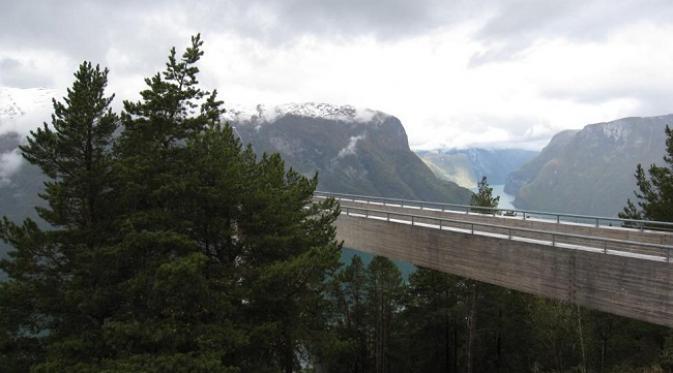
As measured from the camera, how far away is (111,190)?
50.0 ft

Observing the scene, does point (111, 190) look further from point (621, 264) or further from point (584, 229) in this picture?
point (584, 229)

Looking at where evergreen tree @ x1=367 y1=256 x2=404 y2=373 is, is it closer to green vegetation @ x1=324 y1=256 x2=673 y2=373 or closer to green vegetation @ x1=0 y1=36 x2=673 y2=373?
green vegetation @ x1=324 y1=256 x2=673 y2=373

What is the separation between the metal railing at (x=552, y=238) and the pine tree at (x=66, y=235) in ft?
45.7

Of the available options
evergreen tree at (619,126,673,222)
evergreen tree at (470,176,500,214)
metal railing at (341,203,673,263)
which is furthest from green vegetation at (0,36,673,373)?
evergreen tree at (470,176,500,214)

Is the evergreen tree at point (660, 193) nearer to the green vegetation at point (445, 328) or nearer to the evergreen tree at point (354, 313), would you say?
the green vegetation at point (445, 328)

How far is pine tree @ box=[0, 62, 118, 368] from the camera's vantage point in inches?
542

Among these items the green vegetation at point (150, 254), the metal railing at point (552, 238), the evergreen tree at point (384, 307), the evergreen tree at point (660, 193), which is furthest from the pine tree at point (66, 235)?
the evergreen tree at point (660, 193)

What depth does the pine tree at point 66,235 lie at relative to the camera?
45.2 feet

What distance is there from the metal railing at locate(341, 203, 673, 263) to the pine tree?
13918 millimetres

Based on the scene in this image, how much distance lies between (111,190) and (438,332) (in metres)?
27.5

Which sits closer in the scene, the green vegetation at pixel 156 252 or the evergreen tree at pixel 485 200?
the green vegetation at pixel 156 252

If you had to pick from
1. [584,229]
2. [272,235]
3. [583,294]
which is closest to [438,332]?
[584,229]

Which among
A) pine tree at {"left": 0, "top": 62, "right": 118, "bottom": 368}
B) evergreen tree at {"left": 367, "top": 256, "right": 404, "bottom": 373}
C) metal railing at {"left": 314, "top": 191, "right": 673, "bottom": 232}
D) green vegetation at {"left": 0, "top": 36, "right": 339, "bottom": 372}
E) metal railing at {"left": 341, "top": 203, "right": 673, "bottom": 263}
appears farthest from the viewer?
evergreen tree at {"left": 367, "top": 256, "right": 404, "bottom": 373}

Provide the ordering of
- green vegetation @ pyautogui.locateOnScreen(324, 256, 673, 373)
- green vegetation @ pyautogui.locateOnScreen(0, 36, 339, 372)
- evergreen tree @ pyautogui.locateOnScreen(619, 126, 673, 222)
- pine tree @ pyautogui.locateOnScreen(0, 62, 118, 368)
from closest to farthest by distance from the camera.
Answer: green vegetation @ pyautogui.locateOnScreen(0, 36, 339, 372)
pine tree @ pyautogui.locateOnScreen(0, 62, 118, 368)
evergreen tree @ pyautogui.locateOnScreen(619, 126, 673, 222)
green vegetation @ pyautogui.locateOnScreen(324, 256, 673, 373)
